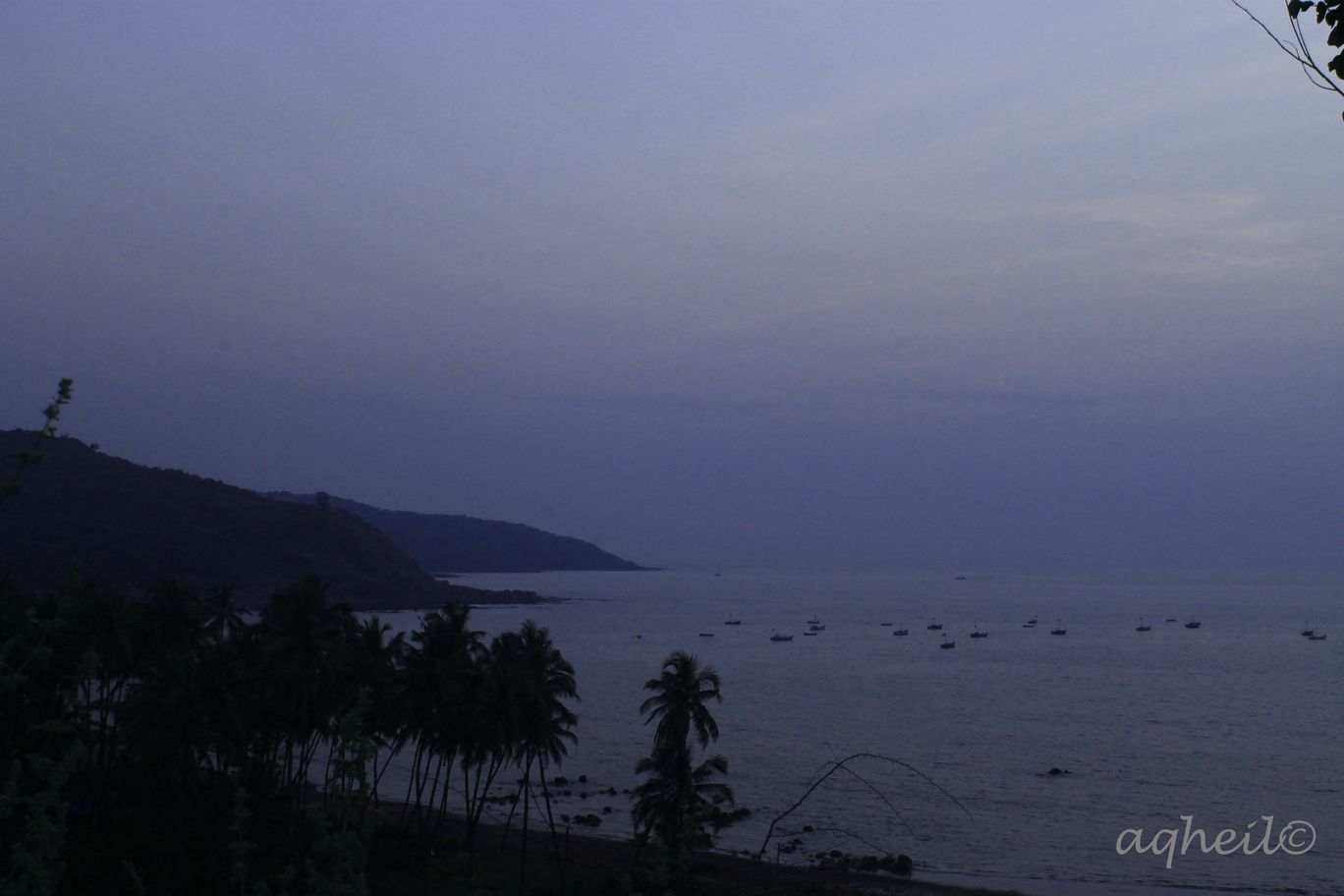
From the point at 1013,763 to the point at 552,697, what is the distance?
48256 millimetres

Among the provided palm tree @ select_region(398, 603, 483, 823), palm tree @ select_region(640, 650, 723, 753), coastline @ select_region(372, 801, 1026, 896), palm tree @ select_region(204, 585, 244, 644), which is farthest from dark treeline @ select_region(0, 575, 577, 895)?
coastline @ select_region(372, 801, 1026, 896)

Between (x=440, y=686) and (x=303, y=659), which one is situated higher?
(x=303, y=659)

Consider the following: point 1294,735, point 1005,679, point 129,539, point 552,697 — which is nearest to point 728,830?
point 552,697

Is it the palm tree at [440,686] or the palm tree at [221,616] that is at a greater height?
the palm tree at [221,616]

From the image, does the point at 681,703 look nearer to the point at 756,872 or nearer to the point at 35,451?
the point at 756,872

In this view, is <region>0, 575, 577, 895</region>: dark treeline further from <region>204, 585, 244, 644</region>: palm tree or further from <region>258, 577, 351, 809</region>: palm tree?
<region>204, 585, 244, 644</region>: palm tree

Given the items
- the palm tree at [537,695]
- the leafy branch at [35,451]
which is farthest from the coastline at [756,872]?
the leafy branch at [35,451]

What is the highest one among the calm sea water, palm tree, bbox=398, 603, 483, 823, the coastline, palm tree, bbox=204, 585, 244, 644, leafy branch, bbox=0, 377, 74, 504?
leafy branch, bbox=0, 377, 74, 504

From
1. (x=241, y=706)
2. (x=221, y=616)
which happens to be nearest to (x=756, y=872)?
(x=241, y=706)

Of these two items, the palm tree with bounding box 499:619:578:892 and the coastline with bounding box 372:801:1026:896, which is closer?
the palm tree with bounding box 499:619:578:892

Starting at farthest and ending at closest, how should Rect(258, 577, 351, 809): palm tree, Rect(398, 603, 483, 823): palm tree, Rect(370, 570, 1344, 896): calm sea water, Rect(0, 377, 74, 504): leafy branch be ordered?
Rect(370, 570, 1344, 896): calm sea water
Rect(398, 603, 483, 823): palm tree
Rect(258, 577, 351, 809): palm tree
Rect(0, 377, 74, 504): leafy branch

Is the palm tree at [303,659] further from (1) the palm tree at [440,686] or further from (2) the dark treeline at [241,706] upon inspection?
(1) the palm tree at [440,686]

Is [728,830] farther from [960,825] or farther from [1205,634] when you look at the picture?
[1205,634]

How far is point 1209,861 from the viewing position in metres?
54.8
